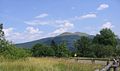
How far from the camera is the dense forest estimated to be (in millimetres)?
29328

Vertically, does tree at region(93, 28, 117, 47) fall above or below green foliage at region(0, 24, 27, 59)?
above

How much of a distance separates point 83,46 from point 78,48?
2887 millimetres

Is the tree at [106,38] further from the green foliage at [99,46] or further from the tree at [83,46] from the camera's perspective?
the tree at [83,46]

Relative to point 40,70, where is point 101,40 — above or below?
above

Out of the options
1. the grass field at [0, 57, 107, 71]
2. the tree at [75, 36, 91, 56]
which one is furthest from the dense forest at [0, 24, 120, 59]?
the grass field at [0, 57, 107, 71]


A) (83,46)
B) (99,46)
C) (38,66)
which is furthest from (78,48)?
(38,66)

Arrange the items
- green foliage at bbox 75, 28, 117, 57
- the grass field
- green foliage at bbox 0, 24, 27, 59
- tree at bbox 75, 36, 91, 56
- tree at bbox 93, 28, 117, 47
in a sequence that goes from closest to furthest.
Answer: the grass field
green foliage at bbox 0, 24, 27, 59
green foliage at bbox 75, 28, 117, 57
tree at bbox 75, 36, 91, 56
tree at bbox 93, 28, 117, 47

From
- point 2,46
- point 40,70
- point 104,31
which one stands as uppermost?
point 104,31

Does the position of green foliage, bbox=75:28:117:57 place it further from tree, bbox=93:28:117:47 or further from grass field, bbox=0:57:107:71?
grass field, bbox=0:57:107:71

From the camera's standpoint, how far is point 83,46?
3816 inches

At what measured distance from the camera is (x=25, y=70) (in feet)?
49.3

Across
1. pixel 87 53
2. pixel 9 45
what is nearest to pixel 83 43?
pixel 87 53

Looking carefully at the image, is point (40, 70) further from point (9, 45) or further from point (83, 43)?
point (83, 43)

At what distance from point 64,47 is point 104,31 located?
40023 mm
